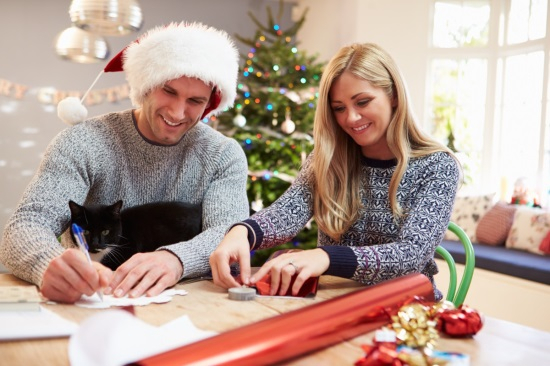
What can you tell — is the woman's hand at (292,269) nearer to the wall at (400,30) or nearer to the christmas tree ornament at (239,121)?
the christmas tree ornament at (239,121)

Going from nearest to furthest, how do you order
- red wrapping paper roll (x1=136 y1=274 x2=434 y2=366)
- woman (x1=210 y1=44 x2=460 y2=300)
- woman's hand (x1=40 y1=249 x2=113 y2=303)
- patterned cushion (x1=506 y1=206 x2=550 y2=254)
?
red wrapping paper roll (x1=136 y1=274 x2=434 y2=366) → woman's hand (x1=40 y1=249 x2=113 y2=303) → woman (x1=210 y1=44 x2=460 y2=300) → patterned cushion (x1=506 y1=206 x2=550 y2=254)

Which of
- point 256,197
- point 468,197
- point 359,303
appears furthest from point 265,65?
point 359,303

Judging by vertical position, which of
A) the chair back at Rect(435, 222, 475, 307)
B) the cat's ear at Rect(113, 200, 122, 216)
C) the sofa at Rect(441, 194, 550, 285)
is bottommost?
the sofa at Rect(441, 194, 550, 285)

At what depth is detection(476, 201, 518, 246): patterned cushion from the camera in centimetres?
508

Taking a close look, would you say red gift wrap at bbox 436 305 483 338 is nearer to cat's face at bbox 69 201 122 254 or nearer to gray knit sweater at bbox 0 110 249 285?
gray knit sweater at bbox 0 110 249 285

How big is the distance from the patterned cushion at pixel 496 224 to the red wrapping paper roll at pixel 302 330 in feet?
13.4

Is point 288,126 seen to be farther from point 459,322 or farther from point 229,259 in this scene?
point 459,322

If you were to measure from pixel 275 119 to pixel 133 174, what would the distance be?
3.62m

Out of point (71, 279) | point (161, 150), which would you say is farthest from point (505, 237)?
point (71, 279)

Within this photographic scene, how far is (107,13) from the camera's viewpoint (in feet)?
11.5

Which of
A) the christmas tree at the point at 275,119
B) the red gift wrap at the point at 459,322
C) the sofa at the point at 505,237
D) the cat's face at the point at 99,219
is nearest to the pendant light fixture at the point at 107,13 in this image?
the christmas tree at the point at 275,119

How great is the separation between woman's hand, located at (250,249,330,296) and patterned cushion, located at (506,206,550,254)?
3.71 meters

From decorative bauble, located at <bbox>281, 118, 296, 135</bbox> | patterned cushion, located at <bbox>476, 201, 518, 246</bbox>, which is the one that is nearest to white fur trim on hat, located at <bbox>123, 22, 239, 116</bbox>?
decorative bauble, located at <bbox>281, 118, 296, 135</bbox>

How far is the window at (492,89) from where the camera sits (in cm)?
545
